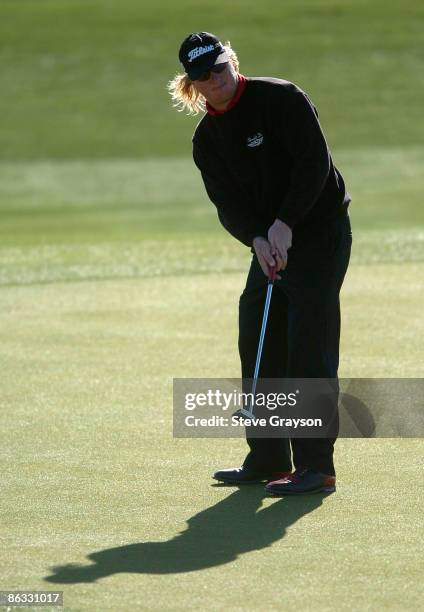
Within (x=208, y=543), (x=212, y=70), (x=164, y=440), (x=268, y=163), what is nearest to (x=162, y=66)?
(x=164, y=440)

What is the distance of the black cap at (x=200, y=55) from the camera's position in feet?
14.7

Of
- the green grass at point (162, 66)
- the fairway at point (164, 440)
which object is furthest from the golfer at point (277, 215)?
the green grass at point (162, 66)

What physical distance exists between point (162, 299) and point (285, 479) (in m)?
3.90

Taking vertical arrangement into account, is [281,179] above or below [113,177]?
below

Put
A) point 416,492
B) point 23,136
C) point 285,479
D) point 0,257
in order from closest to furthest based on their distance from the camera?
point 416,492 → point 285,479 → point 0,257 → point 23,136

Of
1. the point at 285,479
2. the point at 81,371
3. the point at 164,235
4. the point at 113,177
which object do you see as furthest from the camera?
the point at 113,177

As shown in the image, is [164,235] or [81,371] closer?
[81,371]

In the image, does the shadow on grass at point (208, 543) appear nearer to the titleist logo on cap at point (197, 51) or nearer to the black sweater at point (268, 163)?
the black sweater at point (268, 163)

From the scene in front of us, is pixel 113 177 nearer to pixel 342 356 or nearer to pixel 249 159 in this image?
pixel 342 356

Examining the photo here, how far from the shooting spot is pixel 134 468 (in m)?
4.82

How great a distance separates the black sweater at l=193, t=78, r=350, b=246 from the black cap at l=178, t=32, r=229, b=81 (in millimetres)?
179

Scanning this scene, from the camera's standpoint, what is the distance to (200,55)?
447 centimetres

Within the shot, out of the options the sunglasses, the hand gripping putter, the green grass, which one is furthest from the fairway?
the green grass

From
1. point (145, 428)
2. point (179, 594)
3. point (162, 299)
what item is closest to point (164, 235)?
point (162, 299)
